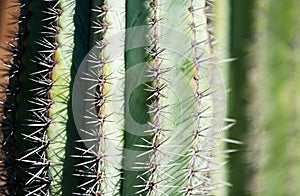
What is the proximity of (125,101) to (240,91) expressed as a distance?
18.2 inches

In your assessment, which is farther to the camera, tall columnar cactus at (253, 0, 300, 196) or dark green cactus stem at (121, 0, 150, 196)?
tall columnar cactus at (253, 0, 300, 196)

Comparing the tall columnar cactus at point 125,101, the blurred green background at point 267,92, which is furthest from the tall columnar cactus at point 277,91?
the tall columnar cactus at point 125,101

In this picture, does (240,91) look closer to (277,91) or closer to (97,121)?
(277,91)

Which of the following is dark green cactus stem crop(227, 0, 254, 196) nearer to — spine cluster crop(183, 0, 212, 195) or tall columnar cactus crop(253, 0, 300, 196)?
tall columnar cactus crop(253, 0, 300, 196)

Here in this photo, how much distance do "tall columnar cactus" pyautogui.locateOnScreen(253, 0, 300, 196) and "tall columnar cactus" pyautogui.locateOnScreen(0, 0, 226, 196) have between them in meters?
0.25

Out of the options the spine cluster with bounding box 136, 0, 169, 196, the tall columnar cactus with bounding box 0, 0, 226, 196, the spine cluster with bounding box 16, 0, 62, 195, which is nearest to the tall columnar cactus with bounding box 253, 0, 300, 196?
the tall columnar cactus with bounding box 0, 0, 226, 196

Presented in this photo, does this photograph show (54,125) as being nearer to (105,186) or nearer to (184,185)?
(105,186)

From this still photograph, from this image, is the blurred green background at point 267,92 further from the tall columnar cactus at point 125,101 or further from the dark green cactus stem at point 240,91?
the tall columnar cactus at point 125,101

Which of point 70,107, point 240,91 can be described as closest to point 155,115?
point 70,107

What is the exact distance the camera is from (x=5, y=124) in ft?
5.19

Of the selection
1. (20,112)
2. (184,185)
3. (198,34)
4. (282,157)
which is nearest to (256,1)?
(198,34)

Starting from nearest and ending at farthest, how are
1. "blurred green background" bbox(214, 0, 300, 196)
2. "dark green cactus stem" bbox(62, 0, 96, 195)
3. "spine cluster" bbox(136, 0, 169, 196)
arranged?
1. "spine cluster" bbox(136, 0, 169, 196)
2. "dark green cactus stem" bbox(62, 0, 96, 195)
3. "blurred green background" bbox(214, 0, 300, 196)

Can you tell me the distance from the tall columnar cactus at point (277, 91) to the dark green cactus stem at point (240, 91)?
0.04 m

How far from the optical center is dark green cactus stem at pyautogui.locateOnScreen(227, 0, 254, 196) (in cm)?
168
